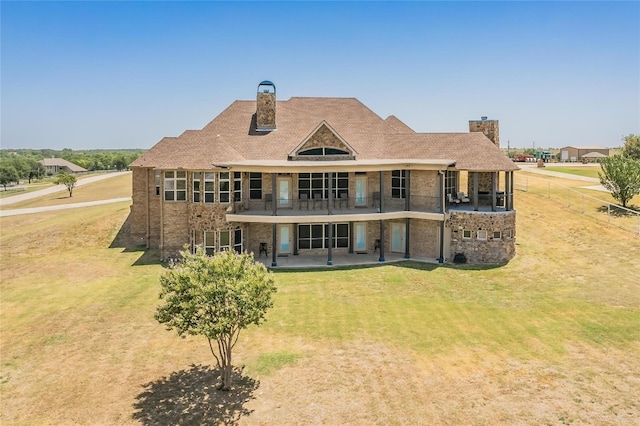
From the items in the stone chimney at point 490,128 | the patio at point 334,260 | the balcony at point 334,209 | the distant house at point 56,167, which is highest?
the distant house at point 56,167

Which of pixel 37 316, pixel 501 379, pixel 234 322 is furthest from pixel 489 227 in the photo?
pixel 37 316

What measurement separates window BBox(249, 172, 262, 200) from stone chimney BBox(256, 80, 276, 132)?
17.0 feet

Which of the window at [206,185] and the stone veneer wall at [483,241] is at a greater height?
the window at [206,185]

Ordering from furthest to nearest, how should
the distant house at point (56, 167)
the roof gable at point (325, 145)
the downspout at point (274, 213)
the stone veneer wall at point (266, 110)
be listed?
1. the distant house at point (56, 167)
2. the stone veneer wall at point (266, 110)
3. the roof gable at point (325, 145)
4. the downspout at point (274, 213)

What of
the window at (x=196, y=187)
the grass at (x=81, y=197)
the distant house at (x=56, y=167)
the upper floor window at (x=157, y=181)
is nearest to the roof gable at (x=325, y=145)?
the window at (x=196, y=187)

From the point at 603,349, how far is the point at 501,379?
5.06 meters

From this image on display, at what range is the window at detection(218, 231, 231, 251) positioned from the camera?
27.7m

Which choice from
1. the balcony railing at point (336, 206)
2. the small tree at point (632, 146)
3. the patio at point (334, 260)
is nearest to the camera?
the patio at point (334, 260)

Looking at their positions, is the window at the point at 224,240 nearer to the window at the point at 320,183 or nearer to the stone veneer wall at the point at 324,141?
the window at the point at 320,183

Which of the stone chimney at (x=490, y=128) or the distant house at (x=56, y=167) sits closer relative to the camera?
the stone chimney at (x=490, y=128)

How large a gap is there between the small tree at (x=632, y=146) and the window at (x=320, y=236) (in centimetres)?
6823

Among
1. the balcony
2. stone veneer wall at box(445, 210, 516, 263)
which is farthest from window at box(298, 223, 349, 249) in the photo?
stone veneer wall at box(445, 210, 516, 263)

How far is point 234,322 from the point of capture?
42.5ft

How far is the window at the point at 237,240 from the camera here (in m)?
28.3
